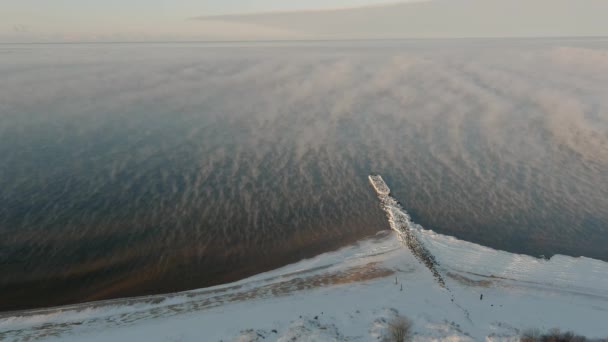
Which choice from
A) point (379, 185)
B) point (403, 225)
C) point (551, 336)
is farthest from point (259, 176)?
point (551, 336)

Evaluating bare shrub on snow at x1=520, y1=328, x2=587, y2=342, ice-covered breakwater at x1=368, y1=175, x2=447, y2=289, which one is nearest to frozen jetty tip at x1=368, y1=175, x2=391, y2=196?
ice-covered breakwater at x1=368, y1=175, x2=447, y2=289

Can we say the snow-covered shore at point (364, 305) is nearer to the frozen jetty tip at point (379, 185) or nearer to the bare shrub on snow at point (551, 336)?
the bare shrub on snow at point (551, 336)

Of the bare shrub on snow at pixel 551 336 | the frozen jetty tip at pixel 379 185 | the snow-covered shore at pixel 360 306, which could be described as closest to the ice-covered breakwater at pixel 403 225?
the frozen jetty tip at pixel 379 185

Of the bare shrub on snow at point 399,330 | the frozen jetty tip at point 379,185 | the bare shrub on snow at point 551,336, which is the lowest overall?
the bare shrub on snow at point 551,336

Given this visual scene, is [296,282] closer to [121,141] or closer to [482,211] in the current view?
[482,211]

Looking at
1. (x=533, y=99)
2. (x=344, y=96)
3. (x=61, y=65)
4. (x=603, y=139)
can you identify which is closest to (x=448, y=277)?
(x=603, y=139)
